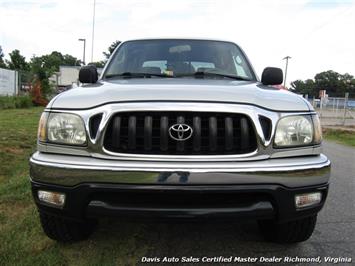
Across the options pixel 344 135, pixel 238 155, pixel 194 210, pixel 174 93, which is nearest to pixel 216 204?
pixel 194 210

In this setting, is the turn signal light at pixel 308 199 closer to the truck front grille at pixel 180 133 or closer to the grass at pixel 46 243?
the truck front grille at pixel 180 133

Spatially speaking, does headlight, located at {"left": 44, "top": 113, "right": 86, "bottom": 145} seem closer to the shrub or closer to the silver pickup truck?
the silver pickup truck

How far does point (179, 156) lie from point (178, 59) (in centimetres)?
187

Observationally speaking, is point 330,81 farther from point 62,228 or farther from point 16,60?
point 62,228

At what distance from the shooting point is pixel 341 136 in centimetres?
1460

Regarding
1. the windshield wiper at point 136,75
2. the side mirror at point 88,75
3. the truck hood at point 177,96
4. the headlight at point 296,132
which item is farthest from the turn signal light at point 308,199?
the side mirror at point 88,75

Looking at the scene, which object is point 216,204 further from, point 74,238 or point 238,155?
point 74,238

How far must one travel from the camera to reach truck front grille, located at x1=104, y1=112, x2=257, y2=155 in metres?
A: 2.72

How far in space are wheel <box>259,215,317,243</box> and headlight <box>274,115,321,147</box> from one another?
0.67 metres

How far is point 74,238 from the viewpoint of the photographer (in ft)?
11.1

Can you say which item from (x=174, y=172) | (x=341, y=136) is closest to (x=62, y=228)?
(x=174, y=172)

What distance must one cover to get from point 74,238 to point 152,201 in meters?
1.01

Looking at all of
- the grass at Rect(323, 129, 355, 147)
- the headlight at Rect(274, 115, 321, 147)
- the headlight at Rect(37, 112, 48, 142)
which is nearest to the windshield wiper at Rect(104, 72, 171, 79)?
the headlight at Rect(37, 112, 48, 142)

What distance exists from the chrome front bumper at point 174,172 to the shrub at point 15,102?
61.1 feet
